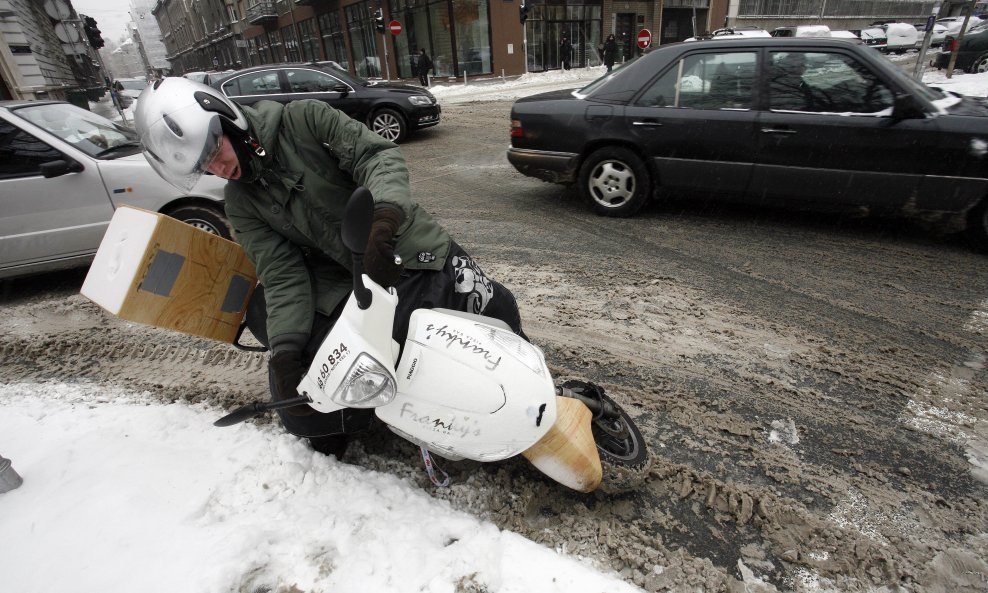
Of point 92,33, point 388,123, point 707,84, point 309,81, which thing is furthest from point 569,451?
point 92,33

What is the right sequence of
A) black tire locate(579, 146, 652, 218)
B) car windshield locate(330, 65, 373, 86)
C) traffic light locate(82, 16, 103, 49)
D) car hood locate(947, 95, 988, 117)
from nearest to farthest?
1. car hood locate(947, 95, 988, 117)
2. black tire locate(579, 146, 652, 218)
3. car windshield locate(330, 65, 373, 86)
4. traffic light locate(82, 16, 103, 49)


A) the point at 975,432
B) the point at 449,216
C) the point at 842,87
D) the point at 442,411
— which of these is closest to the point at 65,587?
the point at 442,411

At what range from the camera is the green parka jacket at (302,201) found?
194cm

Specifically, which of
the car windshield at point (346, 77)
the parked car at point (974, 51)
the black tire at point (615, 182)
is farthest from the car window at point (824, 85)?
the parked car at point (974, 51)

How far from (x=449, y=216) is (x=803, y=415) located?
156 inches

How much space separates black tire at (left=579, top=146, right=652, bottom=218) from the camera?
4777 millimetres

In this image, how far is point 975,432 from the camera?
2.22 meters

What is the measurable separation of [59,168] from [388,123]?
6.09 meters

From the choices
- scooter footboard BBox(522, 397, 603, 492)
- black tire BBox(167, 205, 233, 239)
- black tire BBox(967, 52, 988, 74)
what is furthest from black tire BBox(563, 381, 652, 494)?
black tire BBox(967, 52, 988, 74)

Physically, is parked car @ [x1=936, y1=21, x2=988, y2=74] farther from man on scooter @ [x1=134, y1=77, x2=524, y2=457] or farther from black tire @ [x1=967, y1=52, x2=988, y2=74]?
man on scooter @ [x1=134, y1=77, x2=524, y2=457]

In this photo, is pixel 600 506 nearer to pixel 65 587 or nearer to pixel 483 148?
pixel 65 587

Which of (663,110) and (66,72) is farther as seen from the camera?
(66,72)

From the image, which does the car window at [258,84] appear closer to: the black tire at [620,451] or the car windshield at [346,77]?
the car windshield at [346,77]

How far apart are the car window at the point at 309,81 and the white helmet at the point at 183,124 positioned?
27.3 feet
